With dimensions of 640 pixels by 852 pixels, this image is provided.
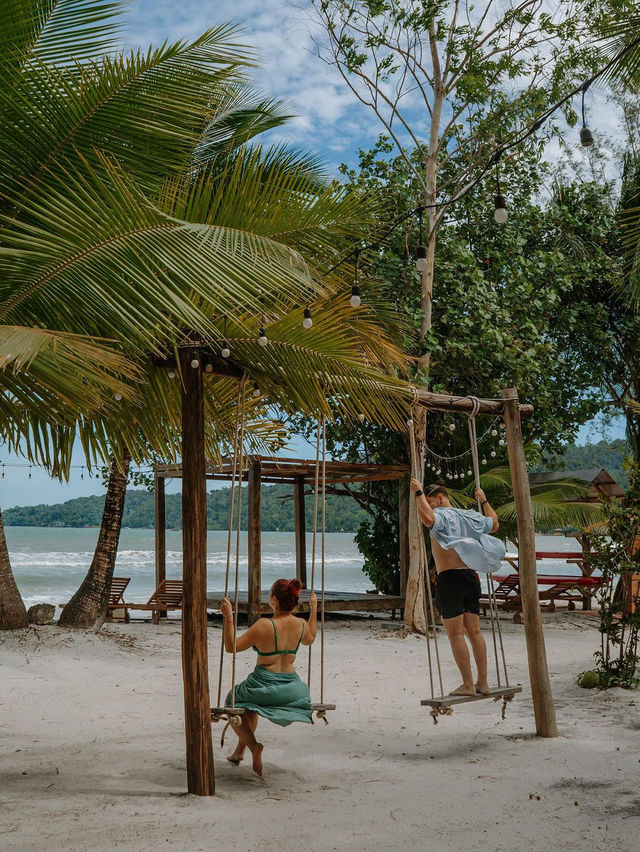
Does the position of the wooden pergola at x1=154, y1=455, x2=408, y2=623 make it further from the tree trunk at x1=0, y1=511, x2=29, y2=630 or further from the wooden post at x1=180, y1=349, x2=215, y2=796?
the wooden post at x1=180, y1=349, x2=215, y2=796

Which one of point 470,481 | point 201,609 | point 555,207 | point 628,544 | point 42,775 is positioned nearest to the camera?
point 201,609

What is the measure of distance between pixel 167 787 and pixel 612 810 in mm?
2534

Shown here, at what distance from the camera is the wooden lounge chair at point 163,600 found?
46.7 feet

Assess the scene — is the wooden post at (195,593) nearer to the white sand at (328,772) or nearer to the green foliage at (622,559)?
the white sand at (328,772)

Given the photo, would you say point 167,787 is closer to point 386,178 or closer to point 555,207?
point 386,178

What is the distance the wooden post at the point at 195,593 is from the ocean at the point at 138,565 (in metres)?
19.5

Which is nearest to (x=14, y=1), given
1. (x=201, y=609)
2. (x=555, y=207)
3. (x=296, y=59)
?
(x=201, y=609)

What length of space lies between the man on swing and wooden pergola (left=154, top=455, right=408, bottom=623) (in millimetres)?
5709

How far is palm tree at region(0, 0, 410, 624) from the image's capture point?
4.08 meters

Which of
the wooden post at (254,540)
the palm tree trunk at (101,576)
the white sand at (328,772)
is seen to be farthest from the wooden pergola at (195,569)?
the wooden post at (254,540)

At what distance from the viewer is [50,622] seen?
11.5 metres

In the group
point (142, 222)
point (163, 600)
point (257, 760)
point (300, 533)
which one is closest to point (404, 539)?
point (300, 533)

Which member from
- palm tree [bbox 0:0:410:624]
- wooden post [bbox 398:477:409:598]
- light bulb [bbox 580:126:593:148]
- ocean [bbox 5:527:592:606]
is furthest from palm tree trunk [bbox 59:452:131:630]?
ocean [bbox 5:527:592:606]

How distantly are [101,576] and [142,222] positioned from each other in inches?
323
